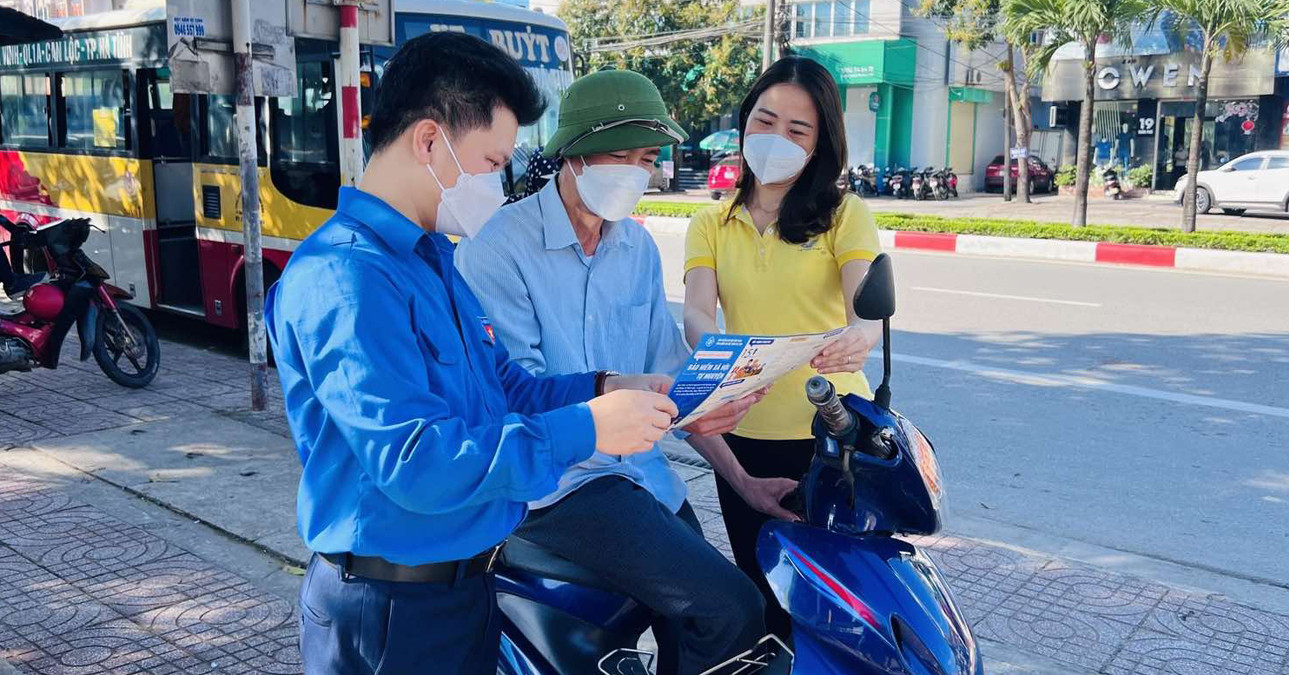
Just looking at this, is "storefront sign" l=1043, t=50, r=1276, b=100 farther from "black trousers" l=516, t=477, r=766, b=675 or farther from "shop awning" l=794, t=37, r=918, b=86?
"black trousers" l=516, t=477, r=766, b=675

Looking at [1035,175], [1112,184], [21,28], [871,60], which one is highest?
[871,60]

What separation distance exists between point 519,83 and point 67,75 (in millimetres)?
8825

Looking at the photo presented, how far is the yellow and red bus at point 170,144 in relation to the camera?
7.35 meters

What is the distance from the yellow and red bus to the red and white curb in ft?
19.3

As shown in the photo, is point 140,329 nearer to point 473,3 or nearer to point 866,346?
point 473,3

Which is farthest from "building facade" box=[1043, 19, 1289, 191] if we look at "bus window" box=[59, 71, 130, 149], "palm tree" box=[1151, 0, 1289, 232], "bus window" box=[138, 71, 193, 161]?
"bus window" box=[59, 71, 130, 149]

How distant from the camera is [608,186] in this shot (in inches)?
91.3

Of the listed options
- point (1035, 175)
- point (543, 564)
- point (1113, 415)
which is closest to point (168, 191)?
point (1113, 415)

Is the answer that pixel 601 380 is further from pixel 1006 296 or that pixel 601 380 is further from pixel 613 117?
pixel 1006 296

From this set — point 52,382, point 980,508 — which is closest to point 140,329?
point 52,382

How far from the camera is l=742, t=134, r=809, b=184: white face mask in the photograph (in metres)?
2.70

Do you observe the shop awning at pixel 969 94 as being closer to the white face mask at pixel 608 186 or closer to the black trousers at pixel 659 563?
the white face mask at pixel 608 186

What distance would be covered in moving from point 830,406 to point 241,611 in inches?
99.3

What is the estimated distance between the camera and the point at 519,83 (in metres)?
1.73
